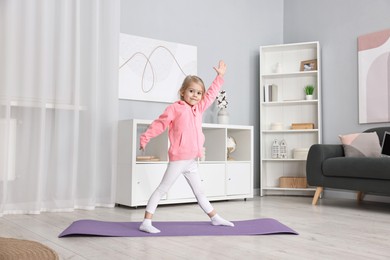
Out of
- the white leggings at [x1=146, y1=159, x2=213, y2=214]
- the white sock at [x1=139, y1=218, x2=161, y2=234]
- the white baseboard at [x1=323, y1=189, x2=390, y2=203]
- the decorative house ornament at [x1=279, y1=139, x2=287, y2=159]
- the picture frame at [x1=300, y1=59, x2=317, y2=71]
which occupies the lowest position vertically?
the white baseboard at [x1=323, y1=189, x2=390, y2=203]

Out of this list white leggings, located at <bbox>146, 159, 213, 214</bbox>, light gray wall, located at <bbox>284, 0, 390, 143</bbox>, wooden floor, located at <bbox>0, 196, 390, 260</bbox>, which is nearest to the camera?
wooden floor, located at <bbox>0, 196, 390, 260</bbox>

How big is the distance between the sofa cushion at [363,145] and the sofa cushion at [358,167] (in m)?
0.30

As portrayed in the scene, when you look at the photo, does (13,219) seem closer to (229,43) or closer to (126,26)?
(126,26)

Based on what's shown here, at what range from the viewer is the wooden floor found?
68.5 inches

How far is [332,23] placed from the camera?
14.3 ft

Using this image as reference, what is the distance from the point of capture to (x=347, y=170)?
125 inches

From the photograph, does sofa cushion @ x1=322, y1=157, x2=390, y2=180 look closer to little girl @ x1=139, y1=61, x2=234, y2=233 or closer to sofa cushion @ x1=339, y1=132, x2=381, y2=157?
sofa cushion @ x1=339, y1=132, x2=381, y2=157

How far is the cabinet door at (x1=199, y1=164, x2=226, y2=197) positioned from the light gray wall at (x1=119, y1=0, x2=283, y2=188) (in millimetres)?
674

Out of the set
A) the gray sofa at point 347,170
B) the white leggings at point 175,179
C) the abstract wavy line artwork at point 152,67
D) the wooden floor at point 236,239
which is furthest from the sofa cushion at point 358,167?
the abstract wavy line artwork at point 152,67

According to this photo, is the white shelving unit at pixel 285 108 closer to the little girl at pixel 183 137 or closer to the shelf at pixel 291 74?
the shelf at pixel 291 74

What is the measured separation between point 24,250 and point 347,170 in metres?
2.39

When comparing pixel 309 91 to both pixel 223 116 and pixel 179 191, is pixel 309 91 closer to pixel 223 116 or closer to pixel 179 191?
pixel 223 116

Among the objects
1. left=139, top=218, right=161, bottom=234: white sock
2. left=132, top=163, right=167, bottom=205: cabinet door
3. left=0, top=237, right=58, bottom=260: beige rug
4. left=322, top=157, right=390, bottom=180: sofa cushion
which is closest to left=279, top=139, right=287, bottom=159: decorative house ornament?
left=322, top=157, right=390, bottom=180: sofa cushion

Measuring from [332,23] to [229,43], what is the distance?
110 centimetres
